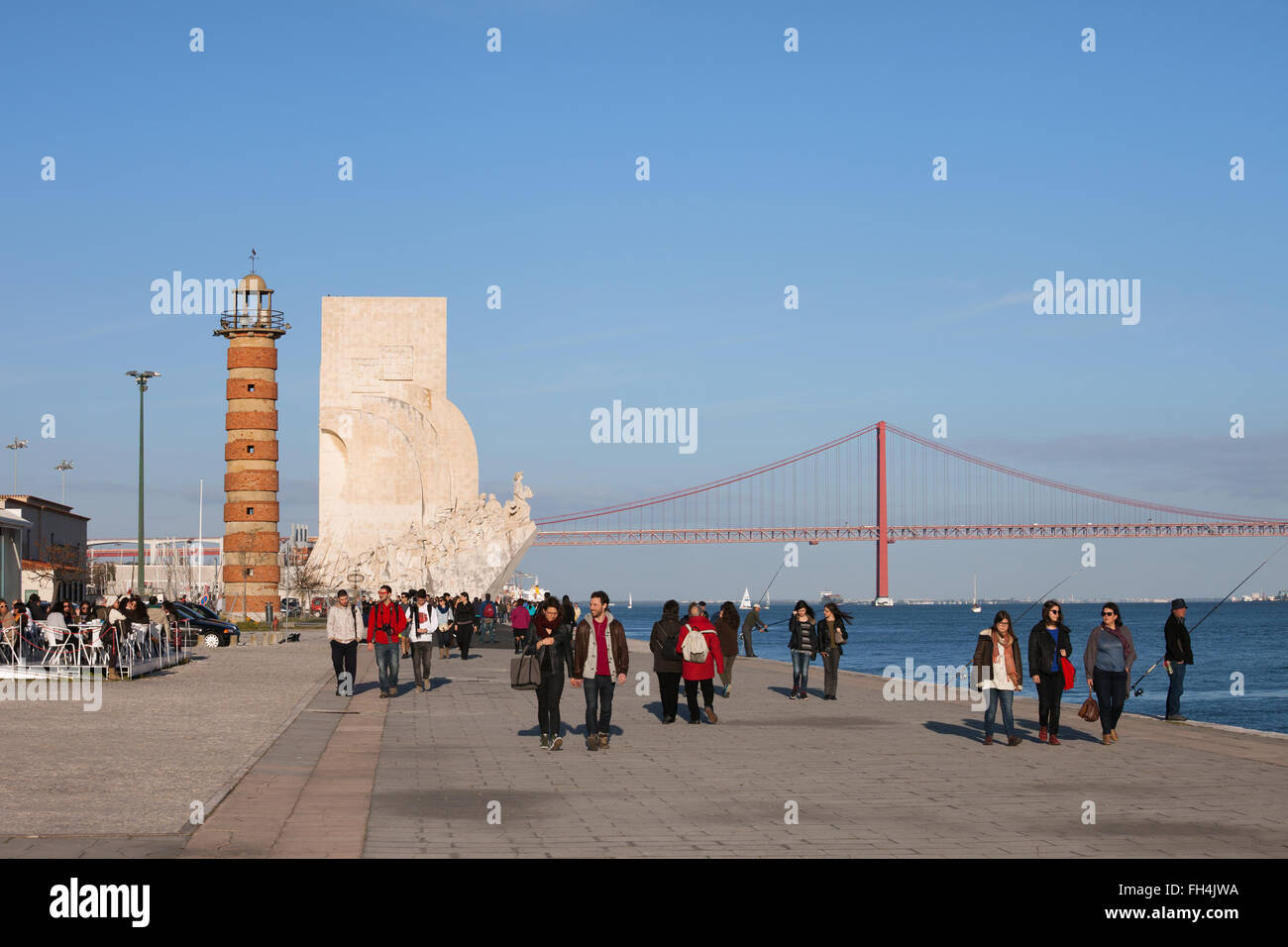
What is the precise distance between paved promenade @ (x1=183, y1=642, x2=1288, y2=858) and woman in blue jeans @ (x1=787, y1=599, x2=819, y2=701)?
212 cm

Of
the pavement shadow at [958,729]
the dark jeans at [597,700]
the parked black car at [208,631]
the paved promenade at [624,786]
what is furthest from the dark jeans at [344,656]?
the parked black car at [208,631]

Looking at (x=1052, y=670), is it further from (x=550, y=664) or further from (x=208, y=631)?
(x=208, y=631)

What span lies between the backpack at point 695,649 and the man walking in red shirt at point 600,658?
198cm

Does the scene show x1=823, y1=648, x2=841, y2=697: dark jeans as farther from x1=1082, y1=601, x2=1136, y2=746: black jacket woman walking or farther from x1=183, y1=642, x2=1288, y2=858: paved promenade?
x1=1082, y1=601, x2=1136, y2=746: black jacket woman walking

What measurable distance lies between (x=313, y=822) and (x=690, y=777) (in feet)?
10.6

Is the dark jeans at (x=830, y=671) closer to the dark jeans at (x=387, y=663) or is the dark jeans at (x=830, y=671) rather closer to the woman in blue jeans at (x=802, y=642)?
the woman in blue jeans at (x=802, y=642)

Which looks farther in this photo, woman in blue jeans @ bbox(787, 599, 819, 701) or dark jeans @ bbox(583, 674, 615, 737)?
woman in blue jeans @ bbox(787, 599, 819, 701)

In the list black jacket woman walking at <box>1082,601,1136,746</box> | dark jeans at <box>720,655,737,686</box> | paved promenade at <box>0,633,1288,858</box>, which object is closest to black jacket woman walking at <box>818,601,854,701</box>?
paved promenade at <box>0,633,1288,858</box>

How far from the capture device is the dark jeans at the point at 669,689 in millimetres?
15695

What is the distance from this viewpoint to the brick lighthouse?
59531 mm

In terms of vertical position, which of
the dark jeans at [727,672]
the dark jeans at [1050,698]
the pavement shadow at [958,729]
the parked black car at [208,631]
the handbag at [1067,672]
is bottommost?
the parked black car at [208,631]

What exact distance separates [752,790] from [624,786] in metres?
0.92

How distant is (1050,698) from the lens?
44.7 ft
